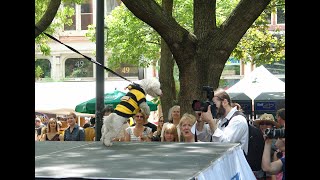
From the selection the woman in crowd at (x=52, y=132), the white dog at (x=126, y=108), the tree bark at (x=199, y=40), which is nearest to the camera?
the white dog at (x=126, y=108)

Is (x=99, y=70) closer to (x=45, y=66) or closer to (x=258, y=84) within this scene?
(x=258, y=84)

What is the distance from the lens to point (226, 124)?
7828 millimetres

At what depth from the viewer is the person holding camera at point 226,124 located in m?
7.34

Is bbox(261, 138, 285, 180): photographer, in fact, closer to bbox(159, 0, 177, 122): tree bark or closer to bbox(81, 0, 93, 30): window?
bbox(159, 0, 177, 122): tree bark

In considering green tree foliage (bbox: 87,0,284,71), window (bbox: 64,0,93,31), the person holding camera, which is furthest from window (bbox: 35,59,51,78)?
the person holding camera

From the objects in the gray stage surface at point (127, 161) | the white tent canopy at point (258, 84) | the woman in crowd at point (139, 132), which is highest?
the white tent canopy at point (258, 84)

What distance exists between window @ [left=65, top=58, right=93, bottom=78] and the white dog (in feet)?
149

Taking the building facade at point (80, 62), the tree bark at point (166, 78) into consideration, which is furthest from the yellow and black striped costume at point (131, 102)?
the building facade at point (80, 62)

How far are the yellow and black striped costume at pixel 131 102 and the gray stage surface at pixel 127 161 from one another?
26.3 inches

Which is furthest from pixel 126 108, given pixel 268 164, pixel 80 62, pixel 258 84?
pixel 80 62

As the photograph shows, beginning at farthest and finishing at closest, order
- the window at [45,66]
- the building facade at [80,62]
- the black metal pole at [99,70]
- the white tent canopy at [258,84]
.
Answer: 1. the window at [45,66]
2. the building facade at [80,62]
3. the white tent canopy at [258,84]
4. the black metal pole at [99,70]

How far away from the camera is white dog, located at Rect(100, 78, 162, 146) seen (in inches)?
243

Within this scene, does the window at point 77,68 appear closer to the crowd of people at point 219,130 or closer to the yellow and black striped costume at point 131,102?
the crowd of people at point 219,130
